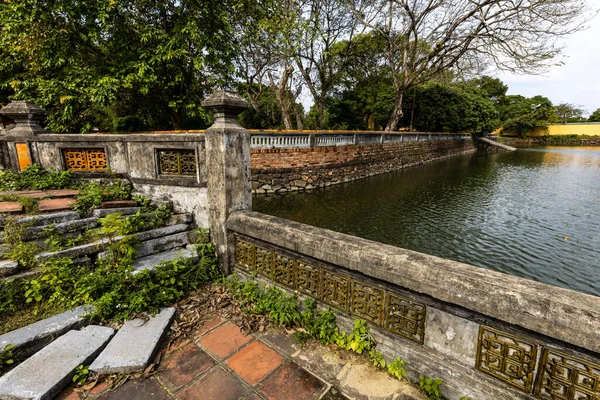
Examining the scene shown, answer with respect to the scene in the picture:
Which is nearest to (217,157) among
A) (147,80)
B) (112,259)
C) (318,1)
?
(112,259)

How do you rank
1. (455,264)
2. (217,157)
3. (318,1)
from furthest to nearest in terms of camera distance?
(318,1) → (217,157) → (455,264)

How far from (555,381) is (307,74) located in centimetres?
2054

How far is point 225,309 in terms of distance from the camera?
301 centimetres

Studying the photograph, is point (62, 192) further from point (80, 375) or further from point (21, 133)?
point (80, 375)

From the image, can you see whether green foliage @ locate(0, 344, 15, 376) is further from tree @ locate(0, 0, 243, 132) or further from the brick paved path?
tree @ locate(0, 0, 243, 132)

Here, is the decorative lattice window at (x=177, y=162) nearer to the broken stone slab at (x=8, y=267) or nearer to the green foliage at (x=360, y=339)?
the broken stone slab at (x=8, y=267)

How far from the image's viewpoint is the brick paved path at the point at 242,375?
78.1 inches

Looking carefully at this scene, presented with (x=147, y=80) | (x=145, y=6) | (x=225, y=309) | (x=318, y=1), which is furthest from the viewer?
(x=318, y=1)

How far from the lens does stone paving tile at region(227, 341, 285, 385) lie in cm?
218

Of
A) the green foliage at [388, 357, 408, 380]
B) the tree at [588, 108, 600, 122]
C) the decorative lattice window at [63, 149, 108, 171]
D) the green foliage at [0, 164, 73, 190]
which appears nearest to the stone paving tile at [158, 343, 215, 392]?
the green foliage at [388, 357, 408, 380]

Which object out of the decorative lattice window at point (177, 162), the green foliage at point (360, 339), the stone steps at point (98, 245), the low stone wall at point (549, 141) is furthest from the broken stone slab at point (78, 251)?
the low stone wall at point (549, 141)

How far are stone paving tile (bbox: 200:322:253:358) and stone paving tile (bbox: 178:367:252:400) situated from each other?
0.73ft

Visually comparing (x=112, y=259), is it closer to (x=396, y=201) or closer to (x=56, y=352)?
(x=56, y=352)

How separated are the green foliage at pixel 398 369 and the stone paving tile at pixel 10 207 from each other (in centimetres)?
437
